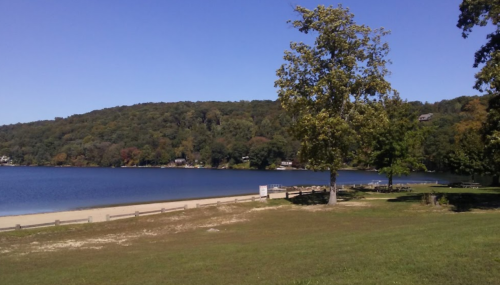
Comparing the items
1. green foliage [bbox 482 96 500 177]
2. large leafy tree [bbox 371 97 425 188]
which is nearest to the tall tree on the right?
green foliage [bbox 482 96 500 177]

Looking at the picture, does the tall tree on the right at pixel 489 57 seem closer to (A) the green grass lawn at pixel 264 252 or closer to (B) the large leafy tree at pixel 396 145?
(A) the green grass lawn at pixel 264 252

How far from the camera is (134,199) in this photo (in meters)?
63.2

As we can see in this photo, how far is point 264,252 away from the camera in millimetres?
15312

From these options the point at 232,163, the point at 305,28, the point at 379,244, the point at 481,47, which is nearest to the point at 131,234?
the point at 379,244

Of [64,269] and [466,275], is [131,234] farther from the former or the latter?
[466,275]

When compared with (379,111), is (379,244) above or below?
below

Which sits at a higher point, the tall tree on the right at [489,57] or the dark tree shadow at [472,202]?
the tall tree on the right at [489,57]

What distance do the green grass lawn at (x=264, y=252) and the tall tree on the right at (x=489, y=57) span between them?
16.8 ft

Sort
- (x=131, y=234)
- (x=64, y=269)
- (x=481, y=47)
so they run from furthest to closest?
(x=481, y=47)
(x=131, y=234)
(x=64, y=269)

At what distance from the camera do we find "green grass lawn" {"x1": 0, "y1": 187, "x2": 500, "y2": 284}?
10531 millimetres

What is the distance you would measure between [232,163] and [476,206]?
505 feet

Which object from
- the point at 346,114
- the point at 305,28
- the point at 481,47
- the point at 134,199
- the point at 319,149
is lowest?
the point at 134,199

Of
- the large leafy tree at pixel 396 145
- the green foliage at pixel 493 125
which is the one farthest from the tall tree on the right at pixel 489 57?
the large leafy tree at pixel 396 145

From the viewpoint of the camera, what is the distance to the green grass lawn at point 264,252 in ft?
34.6
